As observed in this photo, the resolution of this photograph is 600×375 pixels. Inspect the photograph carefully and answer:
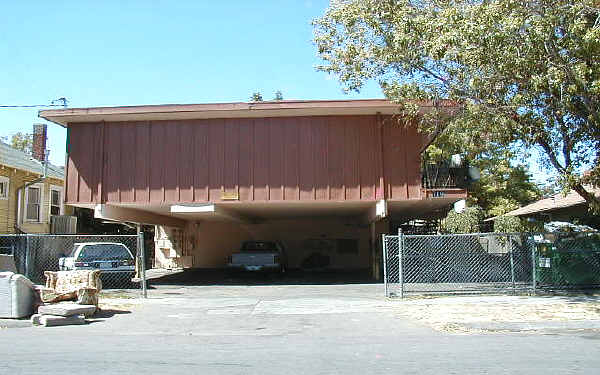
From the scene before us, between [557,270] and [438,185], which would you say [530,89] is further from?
[438,185]

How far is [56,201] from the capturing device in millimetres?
26391

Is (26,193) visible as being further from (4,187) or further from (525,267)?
(525,267)

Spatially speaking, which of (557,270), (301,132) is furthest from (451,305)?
(301,132)

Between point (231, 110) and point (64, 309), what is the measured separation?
333 inches

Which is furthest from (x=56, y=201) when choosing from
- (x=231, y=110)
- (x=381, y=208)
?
(x=381, y=208)

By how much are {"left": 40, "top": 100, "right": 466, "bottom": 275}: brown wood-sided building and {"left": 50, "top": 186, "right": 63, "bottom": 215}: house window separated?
860 cm

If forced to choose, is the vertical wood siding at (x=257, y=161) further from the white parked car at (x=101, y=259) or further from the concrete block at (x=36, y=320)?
the concrete block at (x=36, y=320)

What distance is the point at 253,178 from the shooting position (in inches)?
699

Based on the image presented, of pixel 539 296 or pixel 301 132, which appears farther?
pixel 301 132

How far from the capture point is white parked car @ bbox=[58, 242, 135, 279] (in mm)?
16234

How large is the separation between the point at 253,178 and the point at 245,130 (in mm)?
1579

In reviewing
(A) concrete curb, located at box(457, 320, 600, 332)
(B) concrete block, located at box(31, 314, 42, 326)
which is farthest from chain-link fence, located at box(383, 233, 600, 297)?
(B) concrete block, located at box(31, 314, 42, 326)

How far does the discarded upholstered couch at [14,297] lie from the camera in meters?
10.9

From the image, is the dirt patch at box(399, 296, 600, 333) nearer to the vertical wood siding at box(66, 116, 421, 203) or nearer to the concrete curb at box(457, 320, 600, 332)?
the concrete curb at box(457, 320, 600, 332)
